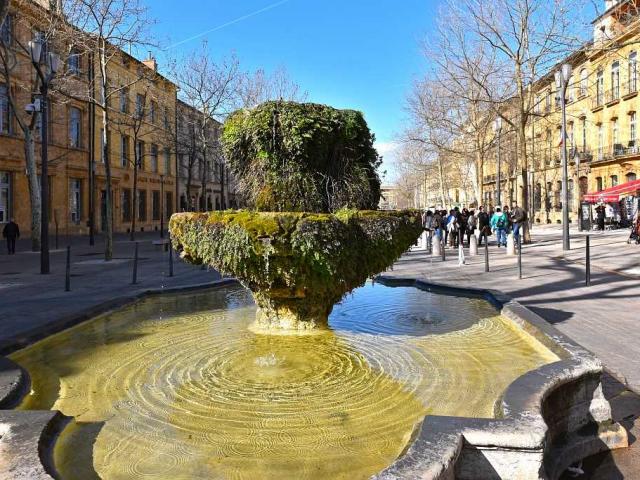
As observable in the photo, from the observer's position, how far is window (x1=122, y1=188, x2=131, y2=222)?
141ft

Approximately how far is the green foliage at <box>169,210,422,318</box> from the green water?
68cm

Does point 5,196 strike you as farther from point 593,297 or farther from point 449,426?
point 449,426

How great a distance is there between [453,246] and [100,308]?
60.6ft

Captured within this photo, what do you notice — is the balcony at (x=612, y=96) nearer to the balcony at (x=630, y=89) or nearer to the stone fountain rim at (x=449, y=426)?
the balcony at (x=630, y=89)

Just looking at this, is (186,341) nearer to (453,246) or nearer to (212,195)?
(453,246)

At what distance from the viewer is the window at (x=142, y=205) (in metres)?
46.1

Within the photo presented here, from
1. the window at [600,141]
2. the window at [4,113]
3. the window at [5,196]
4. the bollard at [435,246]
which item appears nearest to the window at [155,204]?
the window at [5,196]

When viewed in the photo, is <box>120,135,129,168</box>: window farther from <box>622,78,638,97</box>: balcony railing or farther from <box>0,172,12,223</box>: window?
<box>622,78,638,97</box>: balcony railing

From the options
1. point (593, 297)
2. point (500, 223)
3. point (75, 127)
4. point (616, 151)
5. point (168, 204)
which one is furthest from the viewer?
point (168, 204)

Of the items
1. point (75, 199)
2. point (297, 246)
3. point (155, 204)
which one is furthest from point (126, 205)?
point (297, 246)

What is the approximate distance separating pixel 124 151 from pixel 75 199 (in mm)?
8660

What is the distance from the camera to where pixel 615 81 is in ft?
136

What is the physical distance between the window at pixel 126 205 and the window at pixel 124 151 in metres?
2.11

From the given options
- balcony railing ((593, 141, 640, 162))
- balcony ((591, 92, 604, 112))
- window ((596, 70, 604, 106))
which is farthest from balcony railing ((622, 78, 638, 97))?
balcony railing ((593, 141, 640, 162))
